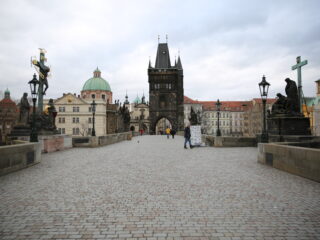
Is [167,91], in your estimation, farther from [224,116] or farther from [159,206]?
[159,206]

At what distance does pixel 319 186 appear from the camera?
19.0 feet

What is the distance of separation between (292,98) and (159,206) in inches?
482

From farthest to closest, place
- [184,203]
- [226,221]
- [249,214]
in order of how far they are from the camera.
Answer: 1. [184,203]
2. [249,214]
3. [226,221]

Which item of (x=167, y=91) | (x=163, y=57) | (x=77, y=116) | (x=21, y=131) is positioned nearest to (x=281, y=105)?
(x=21, y=131)

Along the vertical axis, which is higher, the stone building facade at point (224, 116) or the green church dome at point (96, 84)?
the green church dome at point (96, 84)

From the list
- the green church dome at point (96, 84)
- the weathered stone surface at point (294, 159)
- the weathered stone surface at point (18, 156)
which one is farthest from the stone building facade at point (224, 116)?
the weathered stone surface at point (18, 156)

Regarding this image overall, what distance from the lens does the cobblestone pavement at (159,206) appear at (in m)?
3.41

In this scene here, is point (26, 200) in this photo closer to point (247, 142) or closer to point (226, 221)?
point (226, 221)

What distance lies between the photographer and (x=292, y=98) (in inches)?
549

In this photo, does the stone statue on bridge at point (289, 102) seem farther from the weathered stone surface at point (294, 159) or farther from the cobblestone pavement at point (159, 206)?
the cobblestone pavement at point (159, 206)

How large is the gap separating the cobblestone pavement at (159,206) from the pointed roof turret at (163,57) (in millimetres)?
70275

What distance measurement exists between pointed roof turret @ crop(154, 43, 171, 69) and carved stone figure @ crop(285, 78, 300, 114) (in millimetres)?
62236

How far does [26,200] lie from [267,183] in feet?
17.1

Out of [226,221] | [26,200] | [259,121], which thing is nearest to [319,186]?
[226,221]
